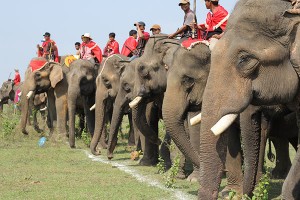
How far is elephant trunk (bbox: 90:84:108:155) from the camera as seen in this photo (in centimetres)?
1639

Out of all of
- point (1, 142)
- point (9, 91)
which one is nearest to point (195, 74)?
point (1, 142)

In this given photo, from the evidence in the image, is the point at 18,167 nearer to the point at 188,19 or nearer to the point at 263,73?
the point at 188,19

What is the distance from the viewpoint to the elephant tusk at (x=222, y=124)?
21.1 feet

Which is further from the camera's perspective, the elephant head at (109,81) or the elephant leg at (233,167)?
the elephant head at (109,81)

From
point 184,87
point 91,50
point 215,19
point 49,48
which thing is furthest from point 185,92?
point 49,48

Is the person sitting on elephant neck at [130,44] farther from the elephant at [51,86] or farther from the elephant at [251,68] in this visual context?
the elephant at [251,68]

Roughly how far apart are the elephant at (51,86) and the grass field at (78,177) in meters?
2.68

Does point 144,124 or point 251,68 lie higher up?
point 251,68

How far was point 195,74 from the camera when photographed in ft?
36.4

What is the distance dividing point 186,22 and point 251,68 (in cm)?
638

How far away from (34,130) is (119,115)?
8.63m

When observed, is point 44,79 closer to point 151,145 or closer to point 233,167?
point 151,145

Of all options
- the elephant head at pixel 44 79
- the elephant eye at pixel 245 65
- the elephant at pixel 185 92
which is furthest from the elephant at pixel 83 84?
the elephant eye at pixel 245 65

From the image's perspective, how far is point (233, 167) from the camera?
10.1 m
